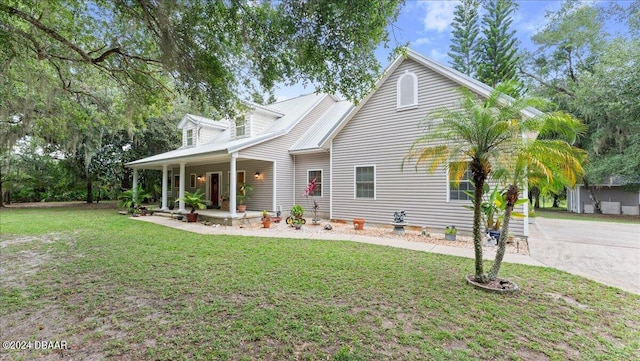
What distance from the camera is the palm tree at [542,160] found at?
3869 mm

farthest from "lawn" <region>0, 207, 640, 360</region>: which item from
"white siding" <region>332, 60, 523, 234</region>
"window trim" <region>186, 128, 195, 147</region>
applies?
"window trim" <region>186, 128, 195, 147</region>

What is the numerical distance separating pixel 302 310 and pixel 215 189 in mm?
13213

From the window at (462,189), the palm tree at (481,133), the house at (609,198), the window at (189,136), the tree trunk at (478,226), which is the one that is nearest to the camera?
the palm tree at (481,133)

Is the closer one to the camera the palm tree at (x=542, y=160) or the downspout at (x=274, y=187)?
the palm tree at (x=542, y=160)

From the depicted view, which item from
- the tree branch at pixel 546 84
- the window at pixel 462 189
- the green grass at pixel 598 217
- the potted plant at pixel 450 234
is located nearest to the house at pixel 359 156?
the window at pixel 462 189

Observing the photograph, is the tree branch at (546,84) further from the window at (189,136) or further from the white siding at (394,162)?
Result: the window at (189,136)

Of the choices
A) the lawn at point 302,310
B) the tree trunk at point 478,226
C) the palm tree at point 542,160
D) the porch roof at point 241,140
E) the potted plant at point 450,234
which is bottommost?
the lawn at point 302,310

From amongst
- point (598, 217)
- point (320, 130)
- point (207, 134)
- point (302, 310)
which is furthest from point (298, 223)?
point (598, 217)

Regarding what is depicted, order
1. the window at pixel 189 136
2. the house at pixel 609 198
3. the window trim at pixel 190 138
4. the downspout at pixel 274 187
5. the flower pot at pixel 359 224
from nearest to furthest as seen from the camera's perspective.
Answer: the flower pot at pixel 359 224 < the downspout at pixel 274 187 < the house at pixel 609 198 < the window trim at pixel 190 138 < the window at pixel 189 136

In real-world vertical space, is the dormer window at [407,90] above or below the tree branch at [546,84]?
below

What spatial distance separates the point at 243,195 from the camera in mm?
13141

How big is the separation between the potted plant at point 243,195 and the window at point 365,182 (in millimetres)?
4980

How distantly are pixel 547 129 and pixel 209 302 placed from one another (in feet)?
18.2

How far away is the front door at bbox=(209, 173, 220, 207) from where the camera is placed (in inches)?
595
